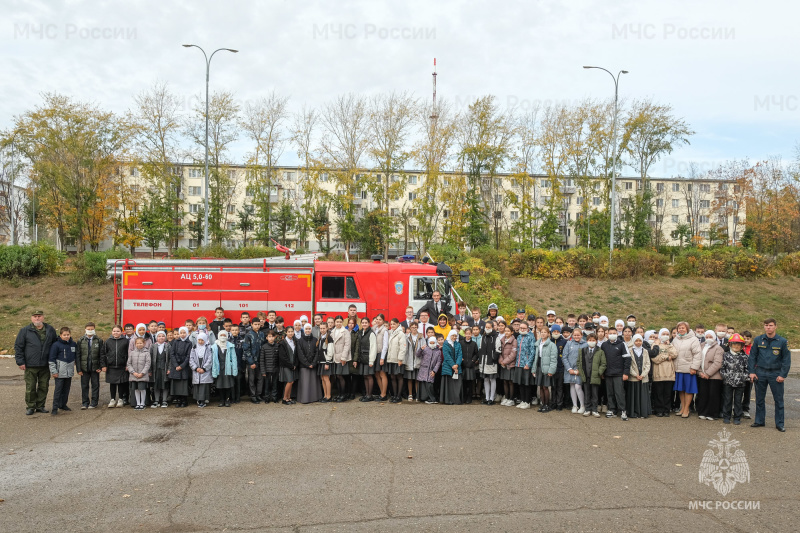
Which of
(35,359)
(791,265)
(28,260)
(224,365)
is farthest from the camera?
(791,265)

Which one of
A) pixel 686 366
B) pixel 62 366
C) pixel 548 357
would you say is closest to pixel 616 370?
pixel 548 357

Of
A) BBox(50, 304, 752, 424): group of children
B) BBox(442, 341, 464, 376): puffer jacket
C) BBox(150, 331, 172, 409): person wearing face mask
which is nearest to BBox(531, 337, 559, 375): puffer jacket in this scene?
BBox(50, 304, 752, 424): group of children

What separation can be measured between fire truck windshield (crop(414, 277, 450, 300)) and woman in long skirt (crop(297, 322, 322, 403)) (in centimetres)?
391

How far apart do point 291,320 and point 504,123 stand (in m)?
24.1

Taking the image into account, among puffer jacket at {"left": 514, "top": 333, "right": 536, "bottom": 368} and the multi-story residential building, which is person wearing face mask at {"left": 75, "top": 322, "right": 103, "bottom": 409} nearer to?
puffer jacket at {"left": 514, "top": 333, "right": 536, "bottom": 368}

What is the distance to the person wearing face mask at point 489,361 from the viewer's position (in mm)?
11133

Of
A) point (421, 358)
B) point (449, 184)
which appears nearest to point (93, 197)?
point (449, 184)

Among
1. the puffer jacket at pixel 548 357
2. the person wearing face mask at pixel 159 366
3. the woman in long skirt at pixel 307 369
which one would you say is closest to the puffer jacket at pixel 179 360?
the person wearing face mask at pixel 159 366

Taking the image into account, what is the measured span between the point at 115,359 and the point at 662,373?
10.5 metres

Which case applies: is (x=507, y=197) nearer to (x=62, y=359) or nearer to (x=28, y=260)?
(x=28, y=260)

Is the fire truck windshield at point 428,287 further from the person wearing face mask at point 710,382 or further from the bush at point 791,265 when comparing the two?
the bush at point 791,265

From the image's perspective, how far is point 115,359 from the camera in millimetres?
10625

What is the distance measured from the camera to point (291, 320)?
14.1 meters

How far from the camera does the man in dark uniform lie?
10.2m
